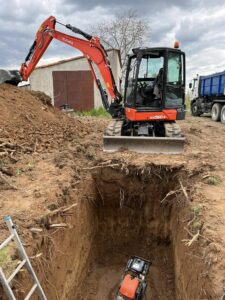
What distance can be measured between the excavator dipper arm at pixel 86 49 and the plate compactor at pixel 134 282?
17.4ft

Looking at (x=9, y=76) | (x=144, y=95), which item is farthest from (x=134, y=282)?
(x=9, y=76)

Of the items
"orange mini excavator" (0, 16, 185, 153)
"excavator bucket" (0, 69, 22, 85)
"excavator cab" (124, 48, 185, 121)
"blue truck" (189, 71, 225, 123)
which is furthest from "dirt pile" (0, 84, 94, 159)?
"blue truck" (189, 71, 225, 123)

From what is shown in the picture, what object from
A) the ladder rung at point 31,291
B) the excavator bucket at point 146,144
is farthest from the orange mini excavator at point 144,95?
the ladder rung at point 31,291

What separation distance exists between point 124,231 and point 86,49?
554cm

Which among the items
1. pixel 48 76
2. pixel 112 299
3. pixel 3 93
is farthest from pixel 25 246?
pixel 48 76

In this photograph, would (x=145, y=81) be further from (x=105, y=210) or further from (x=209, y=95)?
(x=209, y=95)

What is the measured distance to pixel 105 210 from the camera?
8109mm

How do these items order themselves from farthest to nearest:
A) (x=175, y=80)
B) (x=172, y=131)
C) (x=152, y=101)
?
(x=152, y=101) → (x=175, y=80) → (x=172, y=131)

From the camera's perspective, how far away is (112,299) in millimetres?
6652

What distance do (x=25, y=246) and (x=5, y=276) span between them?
24.9 inches

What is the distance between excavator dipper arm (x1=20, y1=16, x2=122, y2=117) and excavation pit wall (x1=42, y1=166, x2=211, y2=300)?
3.12 meters

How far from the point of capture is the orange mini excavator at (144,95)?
838cm

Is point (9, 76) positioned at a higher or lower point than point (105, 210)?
higher

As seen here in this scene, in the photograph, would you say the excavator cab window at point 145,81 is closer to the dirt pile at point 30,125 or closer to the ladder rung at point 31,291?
the dirt pile at point 30,125
